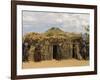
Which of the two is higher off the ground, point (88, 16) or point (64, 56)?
point (88, 16)

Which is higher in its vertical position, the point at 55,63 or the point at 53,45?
the point at 53,45

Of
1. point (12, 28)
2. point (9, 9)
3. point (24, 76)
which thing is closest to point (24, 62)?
point (24, 76)

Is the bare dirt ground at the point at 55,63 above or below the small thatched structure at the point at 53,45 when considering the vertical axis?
below

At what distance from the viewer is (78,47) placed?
239 cm

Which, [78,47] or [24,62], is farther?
[78,47]

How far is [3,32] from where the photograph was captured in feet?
6.97

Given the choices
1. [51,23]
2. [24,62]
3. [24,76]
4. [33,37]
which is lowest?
[24,76]

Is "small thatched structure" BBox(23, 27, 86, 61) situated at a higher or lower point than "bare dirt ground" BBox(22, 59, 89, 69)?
higher

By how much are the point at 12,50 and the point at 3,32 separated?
19cm

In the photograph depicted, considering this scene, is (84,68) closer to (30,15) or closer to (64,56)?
(64,56)

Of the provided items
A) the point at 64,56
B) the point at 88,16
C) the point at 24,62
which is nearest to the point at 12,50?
the point at 24,62

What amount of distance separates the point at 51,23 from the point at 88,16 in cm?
44

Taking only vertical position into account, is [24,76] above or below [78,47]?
below

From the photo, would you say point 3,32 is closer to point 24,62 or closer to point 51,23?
point 24,62
